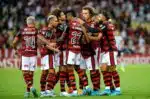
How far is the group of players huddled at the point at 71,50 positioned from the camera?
17.5 m

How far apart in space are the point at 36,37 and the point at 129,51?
18086mm

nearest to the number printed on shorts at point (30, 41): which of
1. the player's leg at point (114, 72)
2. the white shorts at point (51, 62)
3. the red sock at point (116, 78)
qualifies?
the white shorts at point (51, 62)

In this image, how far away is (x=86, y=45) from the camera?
18016 mm

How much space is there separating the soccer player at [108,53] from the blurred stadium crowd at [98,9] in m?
17.7

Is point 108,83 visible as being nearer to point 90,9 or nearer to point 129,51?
point 90,9

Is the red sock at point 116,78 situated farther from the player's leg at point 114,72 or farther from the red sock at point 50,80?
the red sock at point 50,80

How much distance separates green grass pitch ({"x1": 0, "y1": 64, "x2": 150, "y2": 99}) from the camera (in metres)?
18.2

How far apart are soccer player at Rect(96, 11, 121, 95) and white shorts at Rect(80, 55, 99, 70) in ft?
0.69

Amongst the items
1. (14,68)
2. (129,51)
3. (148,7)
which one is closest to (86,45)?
(14,68)

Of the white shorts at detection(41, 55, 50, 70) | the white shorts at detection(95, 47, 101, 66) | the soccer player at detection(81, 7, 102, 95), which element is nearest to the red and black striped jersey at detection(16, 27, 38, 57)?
the white shorts at detection(41, 55, 50, 70)

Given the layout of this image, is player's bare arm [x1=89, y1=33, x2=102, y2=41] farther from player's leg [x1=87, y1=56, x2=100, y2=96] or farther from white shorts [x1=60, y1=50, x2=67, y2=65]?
white shorts [x1=60, y1=50, x2=67, y2=65]

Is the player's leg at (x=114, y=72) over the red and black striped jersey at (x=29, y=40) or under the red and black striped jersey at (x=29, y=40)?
under

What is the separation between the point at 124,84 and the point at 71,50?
582 centimetres

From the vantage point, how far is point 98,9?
39.4 meters
